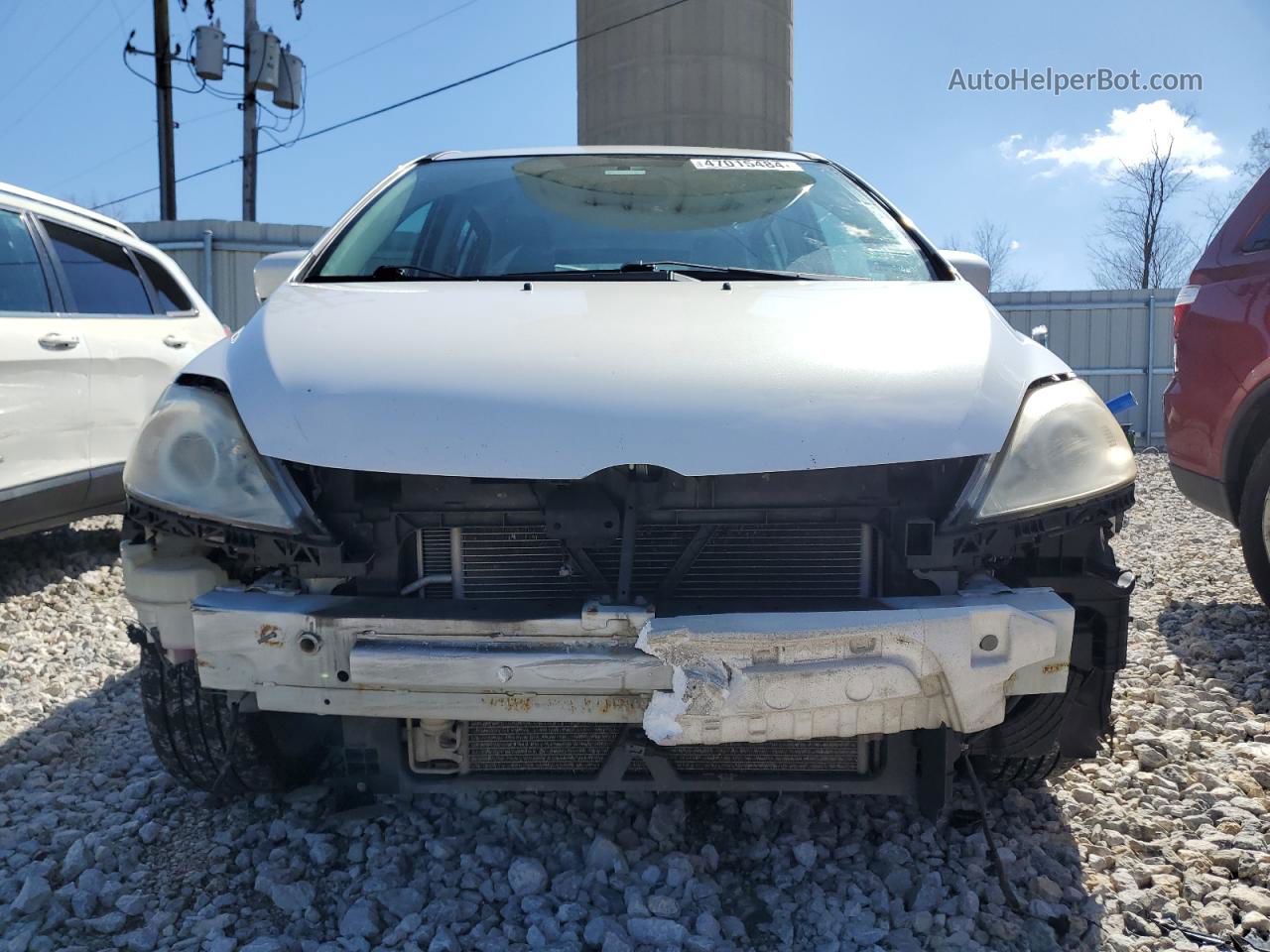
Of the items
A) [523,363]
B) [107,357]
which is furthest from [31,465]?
[523,363]

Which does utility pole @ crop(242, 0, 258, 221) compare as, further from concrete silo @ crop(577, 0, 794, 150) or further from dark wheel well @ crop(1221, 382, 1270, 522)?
dark wheel well @ crop(1221, 382, 1270, 522)

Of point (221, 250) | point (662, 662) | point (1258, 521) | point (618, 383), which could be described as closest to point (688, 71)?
point (221, 250)

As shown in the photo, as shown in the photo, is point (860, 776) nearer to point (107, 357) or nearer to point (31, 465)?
point (31, 465)

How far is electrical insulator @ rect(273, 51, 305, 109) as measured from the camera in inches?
675

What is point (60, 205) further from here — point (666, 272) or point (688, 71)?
point (688, 71)

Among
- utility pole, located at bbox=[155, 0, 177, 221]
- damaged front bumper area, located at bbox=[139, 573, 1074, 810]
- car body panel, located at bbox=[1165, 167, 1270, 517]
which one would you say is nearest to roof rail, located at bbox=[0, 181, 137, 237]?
damaged front bumper area, located at bbox=[139, 573, 1074, 810]

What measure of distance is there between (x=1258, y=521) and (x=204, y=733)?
3.27m

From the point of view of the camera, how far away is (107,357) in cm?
398

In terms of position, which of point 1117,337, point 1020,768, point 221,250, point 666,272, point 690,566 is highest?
point 221,250

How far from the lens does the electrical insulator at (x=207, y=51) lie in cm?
1611

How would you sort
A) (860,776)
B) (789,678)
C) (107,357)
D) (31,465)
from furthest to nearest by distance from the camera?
(107,357) → (31,465) → (860,776) → (789,678)

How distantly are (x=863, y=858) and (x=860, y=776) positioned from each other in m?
0.23

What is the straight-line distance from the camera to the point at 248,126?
1750 centimetres

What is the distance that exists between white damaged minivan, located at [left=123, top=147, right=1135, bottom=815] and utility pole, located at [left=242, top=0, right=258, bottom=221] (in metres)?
17.1
